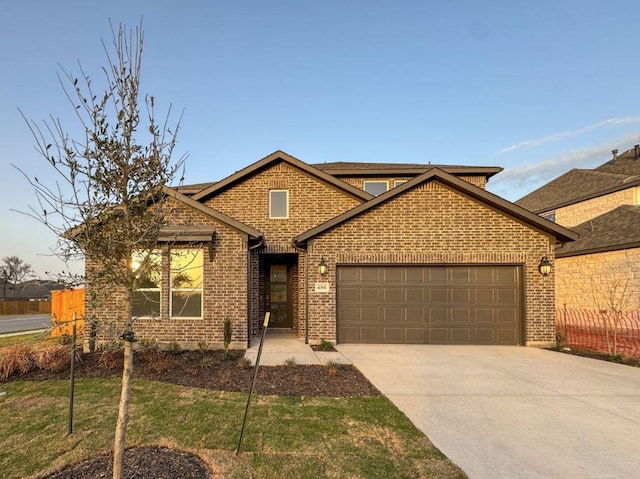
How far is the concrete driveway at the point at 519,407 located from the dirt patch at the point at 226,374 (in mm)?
620

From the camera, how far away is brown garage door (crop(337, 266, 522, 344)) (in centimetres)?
1035

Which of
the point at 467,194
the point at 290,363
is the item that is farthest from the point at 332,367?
the point at 467,194

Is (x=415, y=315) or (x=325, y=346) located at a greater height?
(x=415, y=315)

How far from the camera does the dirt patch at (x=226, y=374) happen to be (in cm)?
612

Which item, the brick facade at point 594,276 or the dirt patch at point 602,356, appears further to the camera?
the brick facade at point 594,276

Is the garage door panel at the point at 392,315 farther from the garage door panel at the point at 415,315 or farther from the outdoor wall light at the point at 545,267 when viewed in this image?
the outdoor wall light at the point at 545,267

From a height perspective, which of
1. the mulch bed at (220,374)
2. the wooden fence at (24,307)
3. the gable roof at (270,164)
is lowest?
the wooden fence at (24,307)

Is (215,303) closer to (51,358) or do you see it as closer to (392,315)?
(51,358)

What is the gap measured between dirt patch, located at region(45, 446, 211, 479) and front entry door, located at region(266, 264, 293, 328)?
8.94m

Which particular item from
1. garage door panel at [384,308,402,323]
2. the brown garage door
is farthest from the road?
garage door panel at [384,308,402,323]

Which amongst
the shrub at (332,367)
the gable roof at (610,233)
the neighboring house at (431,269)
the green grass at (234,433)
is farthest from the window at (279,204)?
the gable roof at (610,233)

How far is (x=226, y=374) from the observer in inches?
→ 270

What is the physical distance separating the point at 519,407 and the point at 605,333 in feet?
25.8

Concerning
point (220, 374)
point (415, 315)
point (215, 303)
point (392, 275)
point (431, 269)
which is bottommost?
point (220, 374)
